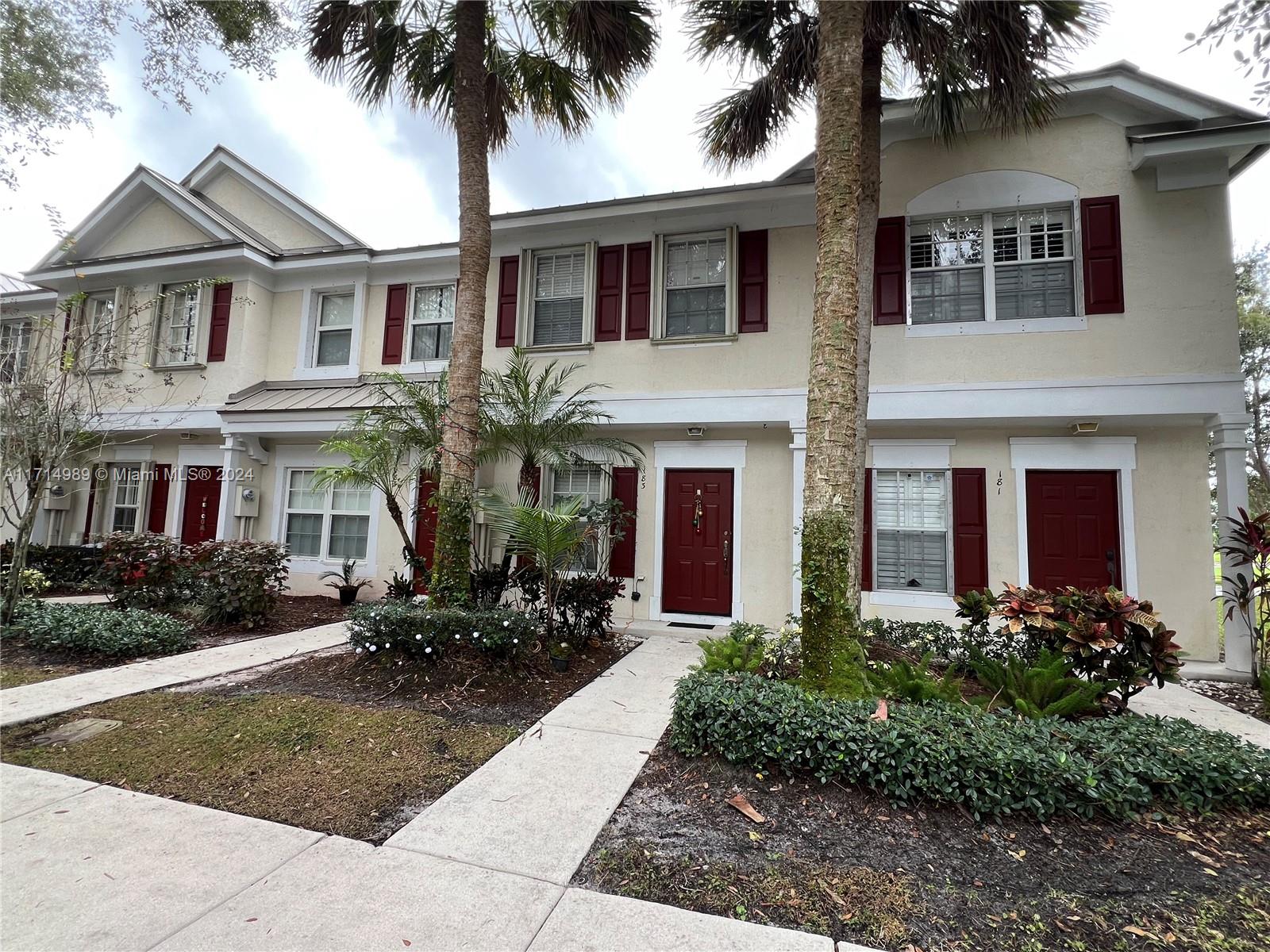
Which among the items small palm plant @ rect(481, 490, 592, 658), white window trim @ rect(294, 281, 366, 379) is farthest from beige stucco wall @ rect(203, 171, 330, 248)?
small palm plant @ rect(481, 490, 592, 658)

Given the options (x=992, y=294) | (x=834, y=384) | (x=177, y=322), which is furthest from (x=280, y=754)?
(x=177, y=322)

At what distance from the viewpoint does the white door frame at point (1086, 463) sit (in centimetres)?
691

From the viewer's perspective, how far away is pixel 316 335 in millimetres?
10633

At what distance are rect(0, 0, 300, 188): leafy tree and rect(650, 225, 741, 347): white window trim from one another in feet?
17.3

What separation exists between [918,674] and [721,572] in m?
3.95

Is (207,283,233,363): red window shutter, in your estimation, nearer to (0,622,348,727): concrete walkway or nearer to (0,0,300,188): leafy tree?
(0,622,348,727): concrete walkway

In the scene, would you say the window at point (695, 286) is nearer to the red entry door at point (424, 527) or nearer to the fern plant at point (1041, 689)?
the red entry door at point (424, 527)

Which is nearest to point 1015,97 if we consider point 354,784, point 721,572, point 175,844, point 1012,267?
point 1012,267

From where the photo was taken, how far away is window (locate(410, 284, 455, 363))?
988cm

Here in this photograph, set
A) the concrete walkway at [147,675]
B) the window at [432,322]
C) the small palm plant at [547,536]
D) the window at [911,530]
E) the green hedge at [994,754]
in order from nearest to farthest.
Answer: the green hedge at [994,754] → the concrete walkway at [147,675] → the small palm plant at [547,536] → the window at [911,530] → the window at [432,322]

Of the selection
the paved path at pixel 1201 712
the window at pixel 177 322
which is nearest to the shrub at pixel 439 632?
the paved path at pixel 1201 712

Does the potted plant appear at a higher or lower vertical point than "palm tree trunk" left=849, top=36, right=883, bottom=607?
lower

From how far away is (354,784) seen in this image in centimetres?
340

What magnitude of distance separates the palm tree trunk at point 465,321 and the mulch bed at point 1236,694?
301 inches
